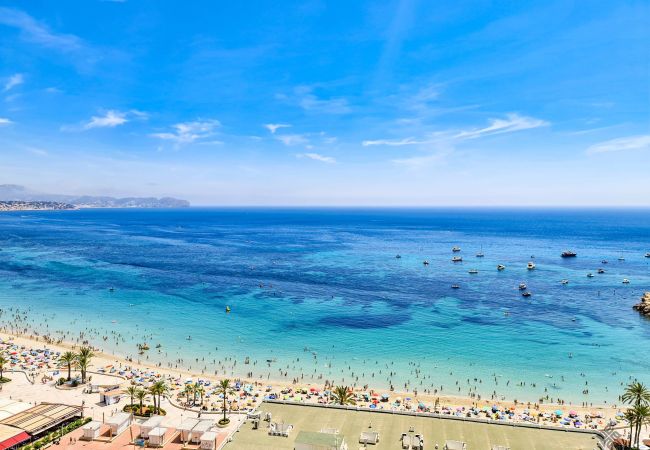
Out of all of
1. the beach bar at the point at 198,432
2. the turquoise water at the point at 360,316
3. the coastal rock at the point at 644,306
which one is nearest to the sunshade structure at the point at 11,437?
the beach bar at the point at 198,432

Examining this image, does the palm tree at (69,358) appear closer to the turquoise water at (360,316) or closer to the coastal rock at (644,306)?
the turquoise water at (360,316)

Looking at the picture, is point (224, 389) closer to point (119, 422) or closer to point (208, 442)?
point (208, 442)

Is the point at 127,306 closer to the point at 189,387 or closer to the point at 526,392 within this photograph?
the point at 189,387

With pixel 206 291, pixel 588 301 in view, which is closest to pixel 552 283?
pixel 588 301

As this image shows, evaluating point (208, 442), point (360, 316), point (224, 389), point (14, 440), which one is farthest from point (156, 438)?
point (360, 316)

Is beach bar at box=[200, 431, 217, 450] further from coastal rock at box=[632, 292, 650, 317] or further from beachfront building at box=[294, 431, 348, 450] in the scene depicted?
Answer: coastal rock at box=[632, 292, 650, 317]

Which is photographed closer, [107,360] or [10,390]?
[10,390]

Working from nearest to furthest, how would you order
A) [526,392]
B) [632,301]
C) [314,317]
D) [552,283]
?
[526,392] → [314,317] → [632,301] → [552,283]
